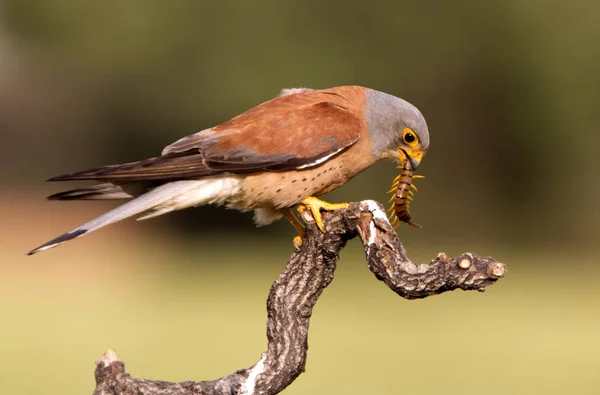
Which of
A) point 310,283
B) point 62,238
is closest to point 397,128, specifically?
point 310,283

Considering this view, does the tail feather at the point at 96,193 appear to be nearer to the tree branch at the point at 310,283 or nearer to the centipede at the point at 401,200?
the tree branch at the point at 310,283

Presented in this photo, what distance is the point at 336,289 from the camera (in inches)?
747

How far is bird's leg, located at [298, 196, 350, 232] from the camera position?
15.5 feet

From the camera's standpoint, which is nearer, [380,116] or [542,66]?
[380,116]

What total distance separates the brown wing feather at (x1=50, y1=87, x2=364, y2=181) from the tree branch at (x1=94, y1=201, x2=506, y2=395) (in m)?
0.44

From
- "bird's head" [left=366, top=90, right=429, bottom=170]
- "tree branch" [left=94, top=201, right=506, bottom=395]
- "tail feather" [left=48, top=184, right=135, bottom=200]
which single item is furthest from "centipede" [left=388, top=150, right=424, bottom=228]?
"tail feather" [left=48, top=184, right=135, bottom=200]

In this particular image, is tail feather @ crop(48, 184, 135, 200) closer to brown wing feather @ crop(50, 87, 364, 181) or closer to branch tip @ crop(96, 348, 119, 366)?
brown wing feather @ crop(50, 87, 364, 181)

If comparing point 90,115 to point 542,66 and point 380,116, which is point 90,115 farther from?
point 380,116

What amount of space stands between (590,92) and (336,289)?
6714 millimetres

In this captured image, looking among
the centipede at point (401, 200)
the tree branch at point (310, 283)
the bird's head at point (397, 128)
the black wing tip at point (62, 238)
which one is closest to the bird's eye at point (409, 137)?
the bird's head at point (397, 128)

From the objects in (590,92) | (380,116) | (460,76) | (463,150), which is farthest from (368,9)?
(380,116)

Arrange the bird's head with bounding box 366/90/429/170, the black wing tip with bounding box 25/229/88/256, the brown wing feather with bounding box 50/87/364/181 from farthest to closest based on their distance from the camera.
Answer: the bird's head with bounding box 366/90/429/170
the brown wing feather with bounding box 50/87/364/181
the black wing tip with bounding box 25/229/88/256

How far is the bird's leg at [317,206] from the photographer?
471 cm

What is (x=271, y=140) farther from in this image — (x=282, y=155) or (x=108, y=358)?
(x=108, y=358)
